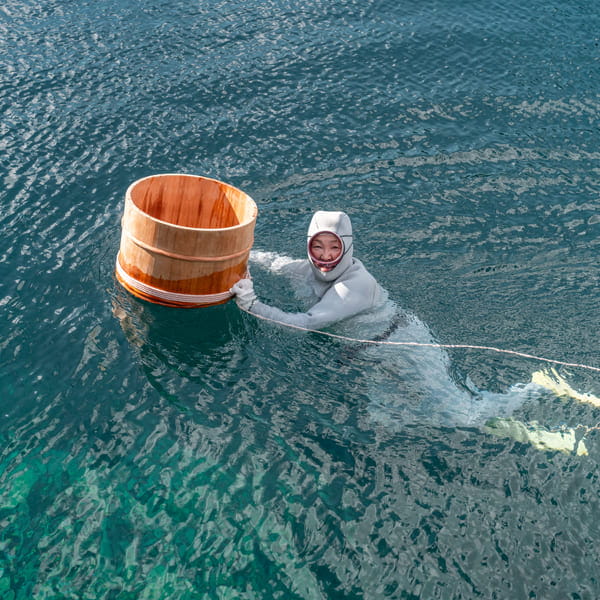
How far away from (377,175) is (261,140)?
208cm

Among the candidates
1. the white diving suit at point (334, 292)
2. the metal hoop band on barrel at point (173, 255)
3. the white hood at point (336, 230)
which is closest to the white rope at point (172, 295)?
the white diving suit at point (334, 292)

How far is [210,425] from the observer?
7.58 meters

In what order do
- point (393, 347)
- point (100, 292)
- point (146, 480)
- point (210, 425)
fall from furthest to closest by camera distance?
point (100, 292) < point (393, 347) < point (210, 425) < point (146, 480)

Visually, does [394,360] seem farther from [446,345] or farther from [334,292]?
[334,292]

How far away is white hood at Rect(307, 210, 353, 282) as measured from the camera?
25.8 ft

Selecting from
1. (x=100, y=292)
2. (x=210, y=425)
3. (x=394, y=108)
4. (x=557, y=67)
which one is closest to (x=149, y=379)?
(x=210, y=425)

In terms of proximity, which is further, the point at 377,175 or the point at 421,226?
the point at 377,175

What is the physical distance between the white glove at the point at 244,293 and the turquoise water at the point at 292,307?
2.66 ft

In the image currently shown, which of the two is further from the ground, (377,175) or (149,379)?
(149,379)

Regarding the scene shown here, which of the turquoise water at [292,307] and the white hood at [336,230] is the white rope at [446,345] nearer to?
the turquoise water at [292,307]

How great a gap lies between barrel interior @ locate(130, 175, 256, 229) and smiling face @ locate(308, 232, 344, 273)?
78 centimetres

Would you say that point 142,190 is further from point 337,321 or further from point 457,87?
point 457,87

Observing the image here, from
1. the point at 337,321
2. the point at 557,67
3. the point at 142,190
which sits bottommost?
the point at 557,67

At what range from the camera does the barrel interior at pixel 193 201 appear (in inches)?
317
